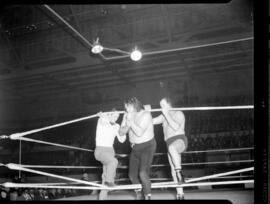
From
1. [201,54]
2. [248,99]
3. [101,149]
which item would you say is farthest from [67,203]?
[248,99]

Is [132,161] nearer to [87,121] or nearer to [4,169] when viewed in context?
[87,121]

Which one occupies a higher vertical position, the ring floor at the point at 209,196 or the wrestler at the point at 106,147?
the wrestler at the point at 106,147

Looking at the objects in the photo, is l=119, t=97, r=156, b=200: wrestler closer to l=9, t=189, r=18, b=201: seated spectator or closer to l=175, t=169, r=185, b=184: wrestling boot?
l=175, t=169, r=185, b=184: wrestling boot

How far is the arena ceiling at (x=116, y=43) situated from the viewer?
602 centimetres

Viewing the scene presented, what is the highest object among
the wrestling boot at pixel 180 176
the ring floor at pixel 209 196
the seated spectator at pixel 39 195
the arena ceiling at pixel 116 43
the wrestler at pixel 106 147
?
the arena ceiling at pixel 116 43

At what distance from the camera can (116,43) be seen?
21.9 feet

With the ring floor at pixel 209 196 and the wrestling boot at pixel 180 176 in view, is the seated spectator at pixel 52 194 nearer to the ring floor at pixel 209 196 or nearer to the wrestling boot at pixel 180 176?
the ring floor at pixel 209 196

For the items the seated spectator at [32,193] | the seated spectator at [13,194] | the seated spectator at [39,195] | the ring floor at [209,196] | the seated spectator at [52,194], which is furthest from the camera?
the seated spectator at [52,194]

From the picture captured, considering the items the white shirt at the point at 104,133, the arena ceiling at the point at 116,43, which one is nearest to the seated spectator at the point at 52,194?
the arena ceiling at the point at 116,43

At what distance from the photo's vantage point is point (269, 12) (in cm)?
292

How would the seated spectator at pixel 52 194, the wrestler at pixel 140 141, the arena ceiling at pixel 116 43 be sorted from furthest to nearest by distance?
the seated spectator at pixel 52 194, the arena ceiling at pixel 116 43, the wrestler at pixel 140 141

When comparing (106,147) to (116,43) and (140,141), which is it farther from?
(116,43)

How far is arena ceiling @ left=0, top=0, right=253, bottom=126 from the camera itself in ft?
19.8

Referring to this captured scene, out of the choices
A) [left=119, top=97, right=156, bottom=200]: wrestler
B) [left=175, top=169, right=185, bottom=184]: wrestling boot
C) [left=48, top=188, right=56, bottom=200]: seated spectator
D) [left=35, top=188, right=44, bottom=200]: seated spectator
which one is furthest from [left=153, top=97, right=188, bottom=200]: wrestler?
[left=48, top=188, right=56, bottom=200]: seated spectator
